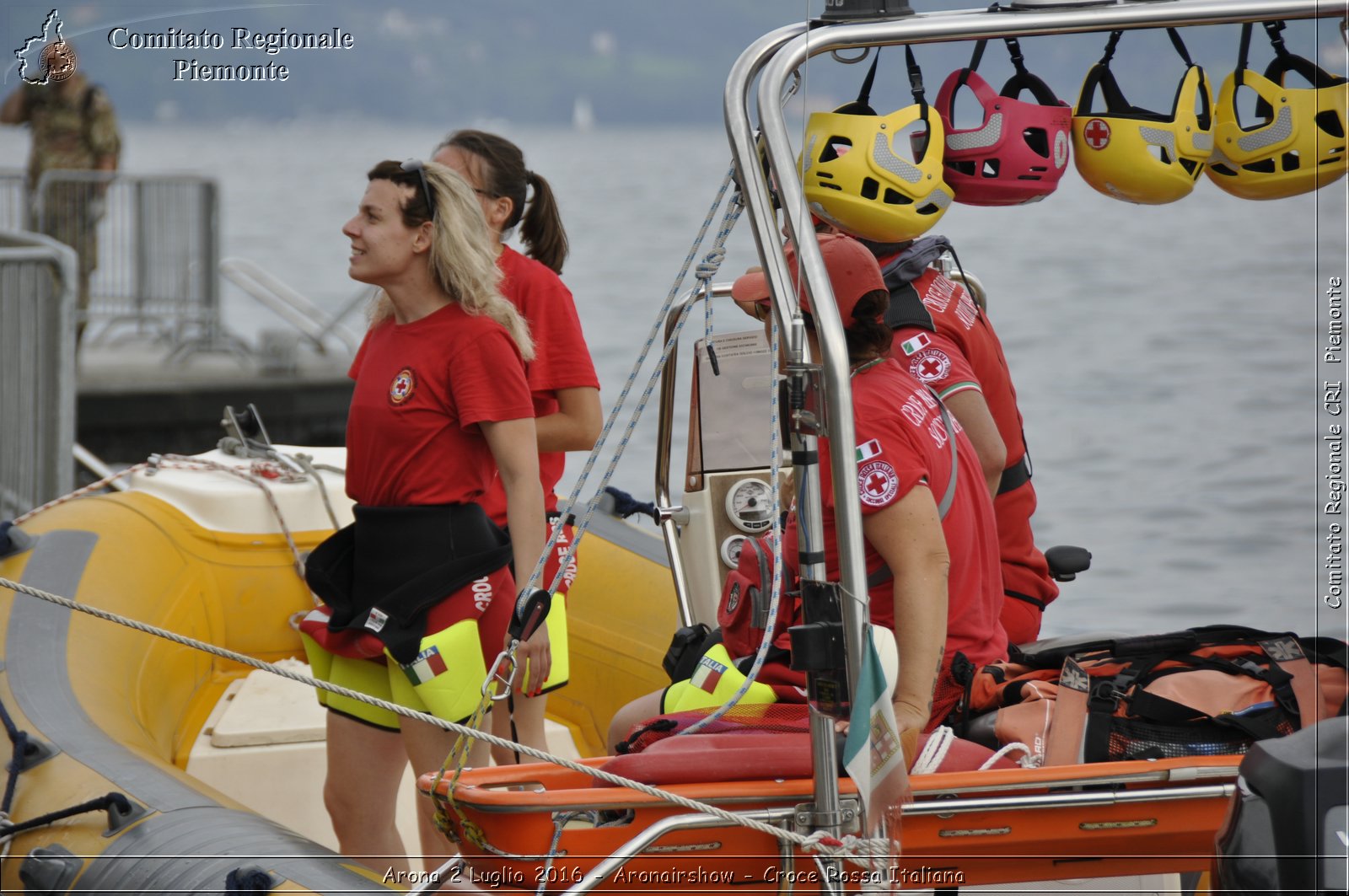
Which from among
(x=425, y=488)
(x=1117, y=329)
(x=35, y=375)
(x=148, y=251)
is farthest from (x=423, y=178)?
(x=1117, y=329)

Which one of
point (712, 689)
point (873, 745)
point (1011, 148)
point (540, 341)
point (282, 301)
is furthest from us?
point (282, 301)

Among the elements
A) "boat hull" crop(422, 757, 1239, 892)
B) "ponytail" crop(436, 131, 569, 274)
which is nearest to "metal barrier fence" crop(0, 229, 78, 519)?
"ponytail" crop(436, 131, 569, 274)

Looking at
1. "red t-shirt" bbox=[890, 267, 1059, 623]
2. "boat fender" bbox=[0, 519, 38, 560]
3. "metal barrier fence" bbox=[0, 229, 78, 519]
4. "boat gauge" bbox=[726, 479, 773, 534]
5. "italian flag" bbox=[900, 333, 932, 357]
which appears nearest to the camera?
"italian flag" bbox=[900, 333, 932, 357]

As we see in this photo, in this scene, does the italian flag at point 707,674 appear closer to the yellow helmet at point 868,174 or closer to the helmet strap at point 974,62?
the yellow helmet at point 868,174

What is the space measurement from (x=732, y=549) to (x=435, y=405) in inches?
35.5

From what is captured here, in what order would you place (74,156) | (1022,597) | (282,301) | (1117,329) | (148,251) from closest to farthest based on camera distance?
(1022,597) < (74,156) < (282,301) < (148,251) < (1117,329)

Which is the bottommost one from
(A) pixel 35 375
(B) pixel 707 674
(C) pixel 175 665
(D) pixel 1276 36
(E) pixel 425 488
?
(C) pixel 175 665

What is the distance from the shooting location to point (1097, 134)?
2104 mm

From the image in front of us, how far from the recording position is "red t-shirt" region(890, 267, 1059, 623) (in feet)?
8.82

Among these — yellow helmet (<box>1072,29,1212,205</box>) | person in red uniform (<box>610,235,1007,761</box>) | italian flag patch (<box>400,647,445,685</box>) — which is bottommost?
italian flag patch (<box>400,647,445,685</box>)

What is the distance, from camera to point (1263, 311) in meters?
7.27

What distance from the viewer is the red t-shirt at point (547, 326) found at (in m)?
2.89

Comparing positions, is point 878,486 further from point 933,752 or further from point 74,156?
point 74,156

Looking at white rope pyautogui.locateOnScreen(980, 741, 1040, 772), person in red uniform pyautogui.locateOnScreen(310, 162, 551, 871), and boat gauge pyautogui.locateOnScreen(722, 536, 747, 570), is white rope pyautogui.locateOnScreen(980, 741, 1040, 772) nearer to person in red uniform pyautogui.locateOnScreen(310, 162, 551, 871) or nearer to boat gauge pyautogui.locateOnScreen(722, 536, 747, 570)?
person in red uniform pyautogui.locateOnScreen(310, 162, 551, 871)
